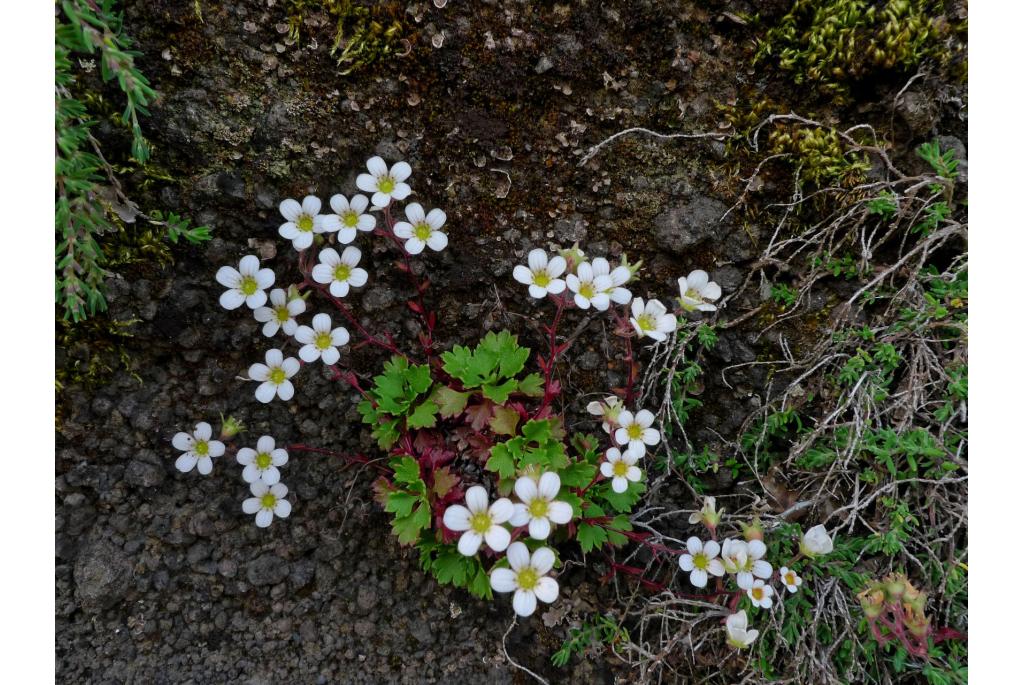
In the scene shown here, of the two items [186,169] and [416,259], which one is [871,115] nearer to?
[416,259]

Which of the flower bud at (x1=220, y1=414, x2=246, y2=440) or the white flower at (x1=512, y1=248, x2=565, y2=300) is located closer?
the white flower at (x1=512, y1=248, x2=565, y2=300)

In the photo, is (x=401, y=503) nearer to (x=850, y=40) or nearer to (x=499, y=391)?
(x=499, y=391)

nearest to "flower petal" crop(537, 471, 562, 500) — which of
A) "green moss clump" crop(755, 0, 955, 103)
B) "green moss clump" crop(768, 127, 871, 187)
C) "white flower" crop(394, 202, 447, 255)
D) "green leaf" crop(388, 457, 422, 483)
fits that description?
→ "green leaf" crop(388, 457, 422, 483)

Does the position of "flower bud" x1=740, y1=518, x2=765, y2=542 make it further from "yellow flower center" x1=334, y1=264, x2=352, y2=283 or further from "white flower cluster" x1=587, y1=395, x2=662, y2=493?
"yellow flower center" x1=334, y1=264, x2=352, y2=283

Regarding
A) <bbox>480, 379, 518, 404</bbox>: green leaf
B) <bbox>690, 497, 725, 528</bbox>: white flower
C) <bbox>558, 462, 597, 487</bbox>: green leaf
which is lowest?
<bbox>690, 497, 725, 528</bbox>: white flower

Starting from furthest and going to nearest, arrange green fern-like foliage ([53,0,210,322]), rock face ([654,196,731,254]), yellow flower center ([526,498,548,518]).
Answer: rock face ([654,196,731,254]) → yellow flower center ([526,498,548,518]) → green fern-like foliage ([53,0,210,322])

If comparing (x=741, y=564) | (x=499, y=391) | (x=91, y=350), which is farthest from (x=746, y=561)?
(x=91, y=350)

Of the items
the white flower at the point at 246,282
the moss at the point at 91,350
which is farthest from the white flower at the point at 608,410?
the moss at the point at 91,350

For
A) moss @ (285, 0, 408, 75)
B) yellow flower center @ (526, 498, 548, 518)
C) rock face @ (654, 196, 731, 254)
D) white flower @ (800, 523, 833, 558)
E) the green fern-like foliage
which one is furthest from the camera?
rock face @ (654, 196, 731, 254)
